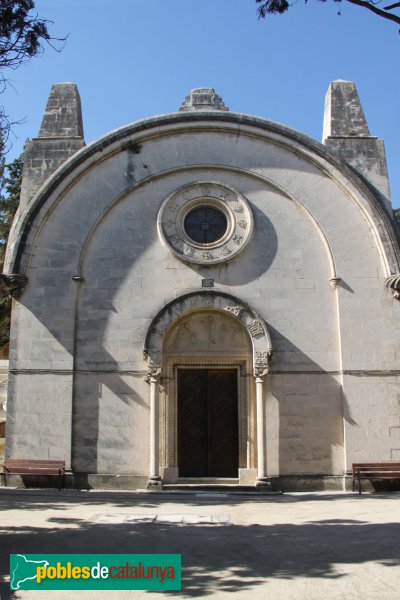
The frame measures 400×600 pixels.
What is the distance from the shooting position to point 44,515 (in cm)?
1074

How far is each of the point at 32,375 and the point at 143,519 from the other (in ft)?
20.3

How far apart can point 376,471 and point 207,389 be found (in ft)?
14.6

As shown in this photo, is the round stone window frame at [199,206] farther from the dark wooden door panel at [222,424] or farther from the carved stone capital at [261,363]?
the dark wooden door panel at [222,424]

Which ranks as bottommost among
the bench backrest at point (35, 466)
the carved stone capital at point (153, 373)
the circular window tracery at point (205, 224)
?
the bench backrest at point (35, 466)

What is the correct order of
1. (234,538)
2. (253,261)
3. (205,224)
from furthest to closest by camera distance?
1. (205,224)
2. (253,261)
3. (234,538)

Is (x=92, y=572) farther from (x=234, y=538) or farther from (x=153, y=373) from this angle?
(x=153, y=373)

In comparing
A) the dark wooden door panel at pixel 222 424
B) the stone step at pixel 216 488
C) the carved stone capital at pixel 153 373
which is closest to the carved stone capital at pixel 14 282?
the carved stone capital at pixel 153 373

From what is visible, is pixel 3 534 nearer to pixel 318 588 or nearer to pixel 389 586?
pixel 318 588

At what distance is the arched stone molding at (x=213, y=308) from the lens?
1509 cm

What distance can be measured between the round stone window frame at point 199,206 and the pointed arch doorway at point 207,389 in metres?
1.17

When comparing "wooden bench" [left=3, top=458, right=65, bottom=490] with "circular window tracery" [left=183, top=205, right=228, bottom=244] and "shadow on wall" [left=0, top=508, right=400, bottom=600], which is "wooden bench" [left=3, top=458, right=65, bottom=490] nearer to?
"shadow on wall" [left=0, top=508, right=400, bottom=600]

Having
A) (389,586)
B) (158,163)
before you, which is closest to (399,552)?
(389,586)

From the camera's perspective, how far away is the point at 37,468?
1472 cm

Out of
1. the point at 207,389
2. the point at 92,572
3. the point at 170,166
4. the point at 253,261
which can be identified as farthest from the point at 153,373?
the point at 92,572
